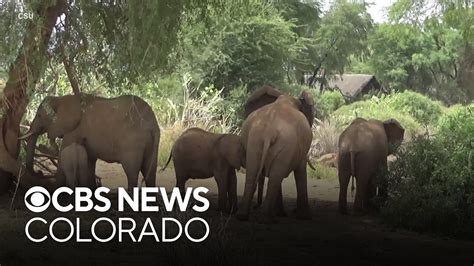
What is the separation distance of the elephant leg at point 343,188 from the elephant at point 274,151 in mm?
978

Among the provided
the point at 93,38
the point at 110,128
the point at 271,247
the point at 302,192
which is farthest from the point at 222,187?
the point at 93,38

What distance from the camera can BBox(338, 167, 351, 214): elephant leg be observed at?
1091cm

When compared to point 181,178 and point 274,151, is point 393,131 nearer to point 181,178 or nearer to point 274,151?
point 274,151

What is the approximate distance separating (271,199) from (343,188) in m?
2.10

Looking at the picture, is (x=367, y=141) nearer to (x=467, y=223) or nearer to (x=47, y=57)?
(x=467, y=223)

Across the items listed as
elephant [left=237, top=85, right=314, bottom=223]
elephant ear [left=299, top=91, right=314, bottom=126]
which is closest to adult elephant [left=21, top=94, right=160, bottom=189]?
elephant [left=237, top=85, right=314, bottom=223]

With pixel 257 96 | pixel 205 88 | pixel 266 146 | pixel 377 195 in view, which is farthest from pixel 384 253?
pixel 205 88

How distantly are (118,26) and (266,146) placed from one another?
93.5 inches

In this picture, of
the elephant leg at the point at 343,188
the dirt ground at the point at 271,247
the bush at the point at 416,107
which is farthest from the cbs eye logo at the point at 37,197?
the bush at the point at 416,107

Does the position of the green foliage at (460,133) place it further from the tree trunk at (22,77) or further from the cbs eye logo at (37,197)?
the cbs eye logo at (37,197)

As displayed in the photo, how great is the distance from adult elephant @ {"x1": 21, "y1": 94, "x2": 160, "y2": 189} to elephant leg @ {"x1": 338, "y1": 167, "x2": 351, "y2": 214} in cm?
277

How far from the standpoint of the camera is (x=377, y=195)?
11.1 meters

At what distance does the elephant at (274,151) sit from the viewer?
946 centimetres

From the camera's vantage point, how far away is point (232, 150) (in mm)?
9984
